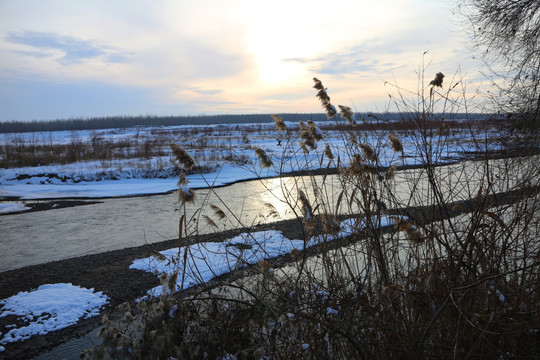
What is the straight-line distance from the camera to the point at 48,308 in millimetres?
5688

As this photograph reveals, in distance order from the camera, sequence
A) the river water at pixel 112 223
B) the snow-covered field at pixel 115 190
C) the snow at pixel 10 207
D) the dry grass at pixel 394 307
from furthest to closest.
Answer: the snow at pixel 10 207, the river water at pixel 112 223, the snow-covered field at pixel 115 190, the dry grass at pixel 394 307

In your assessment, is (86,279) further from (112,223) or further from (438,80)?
(438,80)

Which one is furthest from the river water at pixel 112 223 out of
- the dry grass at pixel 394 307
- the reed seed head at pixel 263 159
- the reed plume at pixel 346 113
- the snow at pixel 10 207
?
the dry grass at pixel 394 307

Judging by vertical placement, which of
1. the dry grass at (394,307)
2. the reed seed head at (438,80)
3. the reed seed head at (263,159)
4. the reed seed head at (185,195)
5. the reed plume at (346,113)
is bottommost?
the dry grass at (394,307)

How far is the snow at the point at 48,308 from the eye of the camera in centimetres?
512

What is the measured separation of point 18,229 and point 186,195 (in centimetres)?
982

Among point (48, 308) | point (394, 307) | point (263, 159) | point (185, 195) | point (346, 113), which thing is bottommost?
point (48, 308)

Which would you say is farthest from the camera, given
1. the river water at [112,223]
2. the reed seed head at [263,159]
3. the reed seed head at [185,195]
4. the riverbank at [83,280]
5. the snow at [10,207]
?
the snow at [10,207]

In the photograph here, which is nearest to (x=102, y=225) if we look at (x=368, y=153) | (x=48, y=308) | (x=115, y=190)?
(x=48, y=308)

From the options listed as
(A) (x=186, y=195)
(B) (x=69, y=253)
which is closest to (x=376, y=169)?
(A) (x=186, y=195)

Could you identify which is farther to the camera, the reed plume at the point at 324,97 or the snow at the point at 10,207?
the snow at the point at 10,207

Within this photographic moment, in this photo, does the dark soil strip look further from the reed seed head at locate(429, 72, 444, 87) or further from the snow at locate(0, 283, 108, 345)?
the reed seed head at locate(429, 72, 444, 87)

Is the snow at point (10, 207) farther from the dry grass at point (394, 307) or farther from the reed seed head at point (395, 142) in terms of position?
the reed seed head at point (395, 142)

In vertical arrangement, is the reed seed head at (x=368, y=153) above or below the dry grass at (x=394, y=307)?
above
